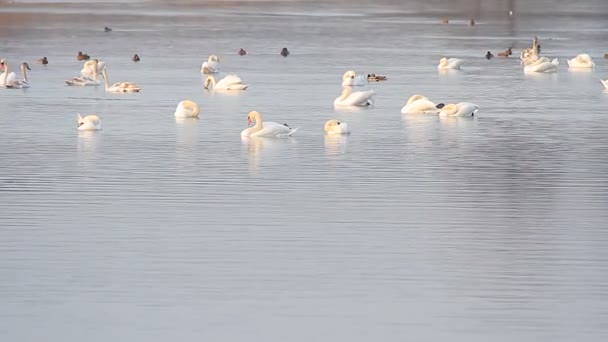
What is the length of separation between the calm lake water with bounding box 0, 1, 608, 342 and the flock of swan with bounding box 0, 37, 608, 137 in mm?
258

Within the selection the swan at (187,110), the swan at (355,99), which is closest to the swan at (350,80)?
the swan at (355,99)

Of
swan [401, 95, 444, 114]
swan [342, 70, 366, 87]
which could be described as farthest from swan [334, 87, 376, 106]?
swan [342, 70, 366, 87]

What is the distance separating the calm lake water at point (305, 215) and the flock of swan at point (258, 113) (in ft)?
0.85

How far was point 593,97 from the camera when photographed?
103 feet

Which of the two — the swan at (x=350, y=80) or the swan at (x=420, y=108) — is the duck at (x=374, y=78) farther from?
the swan at (x=420, y=108)

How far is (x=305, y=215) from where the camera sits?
1631cm

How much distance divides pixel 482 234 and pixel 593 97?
1680cm

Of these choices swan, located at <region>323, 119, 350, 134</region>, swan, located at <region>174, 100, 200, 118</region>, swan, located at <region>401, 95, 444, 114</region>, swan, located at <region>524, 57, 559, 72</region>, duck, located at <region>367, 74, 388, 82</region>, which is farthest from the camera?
swan, located at <region>524, 57, 559, 72</region>

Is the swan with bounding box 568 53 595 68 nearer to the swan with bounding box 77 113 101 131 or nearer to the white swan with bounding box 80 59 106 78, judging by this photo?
the white swan with bounding box 80 59 106 78

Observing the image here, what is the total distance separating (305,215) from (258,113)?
24.6ft

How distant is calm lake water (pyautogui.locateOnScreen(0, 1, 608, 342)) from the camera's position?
1184cm

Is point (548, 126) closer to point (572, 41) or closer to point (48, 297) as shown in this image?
point (48, 297)

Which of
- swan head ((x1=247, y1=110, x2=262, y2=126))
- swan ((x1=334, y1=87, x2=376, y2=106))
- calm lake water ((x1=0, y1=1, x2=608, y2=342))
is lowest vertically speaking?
calm lake water ((x1=0, y1=1, x2=608, y2=342))

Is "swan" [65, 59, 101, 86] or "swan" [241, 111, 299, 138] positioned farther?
"swan" [65, 59, 101, 86]
